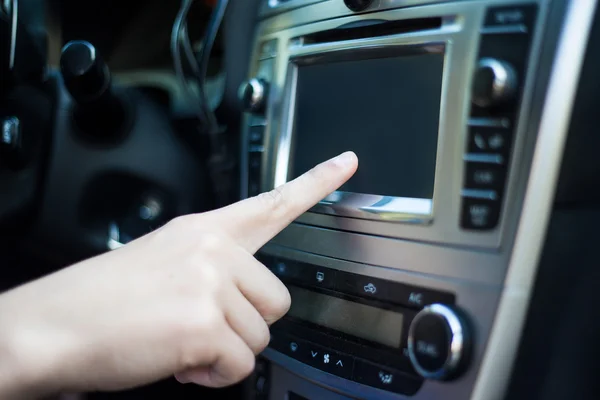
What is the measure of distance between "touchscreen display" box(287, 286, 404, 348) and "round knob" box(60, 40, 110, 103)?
323mm

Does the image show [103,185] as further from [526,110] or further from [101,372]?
[526,110]

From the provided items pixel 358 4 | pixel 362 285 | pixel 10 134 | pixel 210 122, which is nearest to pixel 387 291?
pixel 362 285

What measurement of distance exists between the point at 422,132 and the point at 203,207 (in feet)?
1.29

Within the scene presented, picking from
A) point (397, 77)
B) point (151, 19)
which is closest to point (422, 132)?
point (397, 77)

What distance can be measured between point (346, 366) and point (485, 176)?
20 cm

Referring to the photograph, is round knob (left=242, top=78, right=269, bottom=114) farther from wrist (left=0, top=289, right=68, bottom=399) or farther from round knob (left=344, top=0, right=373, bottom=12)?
wrist (left=0, top=289, right=68, bottom=399)

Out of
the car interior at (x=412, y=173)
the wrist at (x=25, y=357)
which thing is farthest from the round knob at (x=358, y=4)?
the wrist at (x=25, y=357)

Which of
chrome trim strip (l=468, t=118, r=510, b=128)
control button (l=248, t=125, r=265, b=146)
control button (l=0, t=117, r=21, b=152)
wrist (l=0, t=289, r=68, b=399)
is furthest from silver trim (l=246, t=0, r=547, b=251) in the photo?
control button (l=0, t=117, r=21, b=152)

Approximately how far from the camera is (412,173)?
49 centimetres

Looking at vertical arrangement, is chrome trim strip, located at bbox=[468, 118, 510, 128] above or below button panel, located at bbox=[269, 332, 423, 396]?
above

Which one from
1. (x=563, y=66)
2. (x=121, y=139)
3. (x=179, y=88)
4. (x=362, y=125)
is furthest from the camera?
(x=179, y=88)

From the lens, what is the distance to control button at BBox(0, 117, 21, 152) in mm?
701

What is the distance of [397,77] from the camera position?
1.65 ft

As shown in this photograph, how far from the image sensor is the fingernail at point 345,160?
49cm
